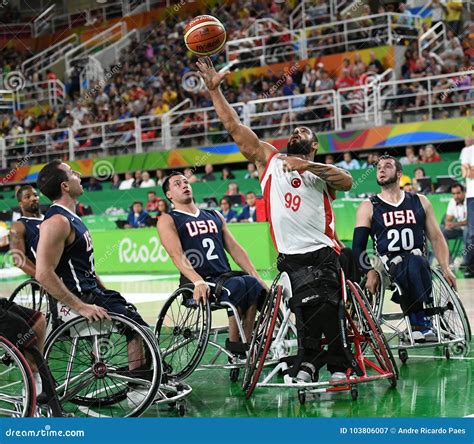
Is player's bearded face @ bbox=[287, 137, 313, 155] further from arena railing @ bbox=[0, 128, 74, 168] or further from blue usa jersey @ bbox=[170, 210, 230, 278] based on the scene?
arena railing @ bbox=[0, 128, 74, 168]

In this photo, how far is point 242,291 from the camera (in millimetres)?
6070

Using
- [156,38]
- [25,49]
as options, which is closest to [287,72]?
[156,38]

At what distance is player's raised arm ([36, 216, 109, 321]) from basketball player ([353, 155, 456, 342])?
2.46 metres

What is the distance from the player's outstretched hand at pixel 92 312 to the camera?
4730 millimetres

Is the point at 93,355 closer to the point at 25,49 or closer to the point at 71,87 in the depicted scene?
the point at 71,87

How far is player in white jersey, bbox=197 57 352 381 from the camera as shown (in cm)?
534

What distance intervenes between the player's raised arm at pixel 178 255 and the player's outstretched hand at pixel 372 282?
1.25 m

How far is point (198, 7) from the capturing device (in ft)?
79.7

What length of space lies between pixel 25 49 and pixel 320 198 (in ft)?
80.9


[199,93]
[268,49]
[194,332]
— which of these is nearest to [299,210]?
[194,332]

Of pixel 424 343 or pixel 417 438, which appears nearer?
pixel 417 438

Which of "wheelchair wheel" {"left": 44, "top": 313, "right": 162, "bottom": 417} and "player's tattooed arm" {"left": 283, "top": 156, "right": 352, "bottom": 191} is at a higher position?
"player's tattooed arm" {"left": 283, "top": 156, "right": 352, "bottom": 191}
